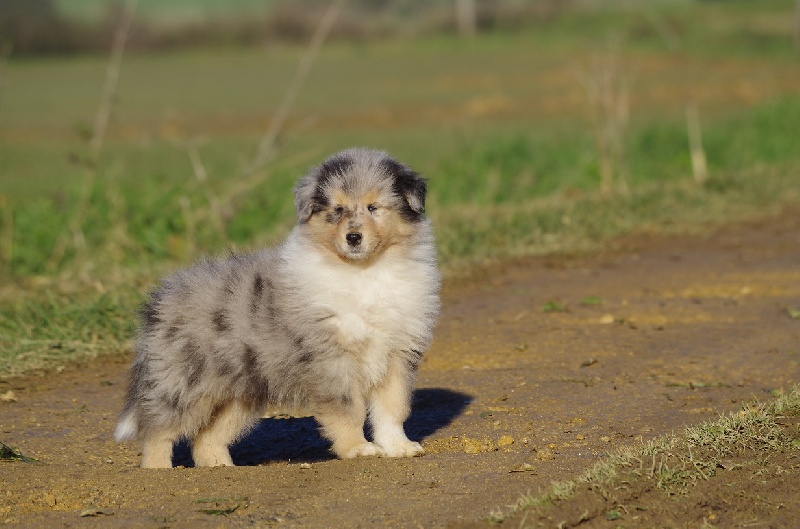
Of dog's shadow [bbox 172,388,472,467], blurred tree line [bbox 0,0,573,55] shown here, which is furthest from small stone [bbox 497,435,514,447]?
blurred tree line [bbox 0,0,573,55]

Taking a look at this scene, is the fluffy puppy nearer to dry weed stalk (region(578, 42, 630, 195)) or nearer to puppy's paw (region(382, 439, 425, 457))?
puppy's paw (region(382, 439, 425, 457))

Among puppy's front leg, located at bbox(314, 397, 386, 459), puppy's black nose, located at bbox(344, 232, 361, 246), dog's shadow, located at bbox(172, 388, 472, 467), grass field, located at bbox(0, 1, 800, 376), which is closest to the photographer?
puppy's black nose, located at bbox(344, 232, 361, 246)

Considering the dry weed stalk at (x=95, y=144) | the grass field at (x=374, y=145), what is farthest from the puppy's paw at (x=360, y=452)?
the dry weed stalk at (x=95, y=144)

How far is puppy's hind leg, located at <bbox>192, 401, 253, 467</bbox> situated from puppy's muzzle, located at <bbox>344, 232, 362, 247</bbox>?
3.51ft

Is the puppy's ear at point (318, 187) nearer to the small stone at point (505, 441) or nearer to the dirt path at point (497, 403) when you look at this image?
the dirt path at point (497, 403)

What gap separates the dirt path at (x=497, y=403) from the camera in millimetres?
4832

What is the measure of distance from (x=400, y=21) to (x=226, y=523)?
45756mm

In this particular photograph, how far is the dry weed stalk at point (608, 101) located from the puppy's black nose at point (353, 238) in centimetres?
802

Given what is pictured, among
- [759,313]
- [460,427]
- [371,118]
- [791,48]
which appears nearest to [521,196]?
[759,313]

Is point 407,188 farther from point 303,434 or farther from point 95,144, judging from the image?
point 95,144

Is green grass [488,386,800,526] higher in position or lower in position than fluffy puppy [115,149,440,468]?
lower

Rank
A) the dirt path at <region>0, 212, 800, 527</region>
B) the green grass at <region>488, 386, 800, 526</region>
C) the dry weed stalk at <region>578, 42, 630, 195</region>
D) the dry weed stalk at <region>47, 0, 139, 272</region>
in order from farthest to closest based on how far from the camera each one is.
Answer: the dry weed stalk at <region>578, 42, 630, 195</region>
the dry weed stalk at <region>47, 0, 139, 272</region>
the dirt path at <region>0, 212, 800, 527</region>
the green grass at <region>488, 386, 800, 526</region>

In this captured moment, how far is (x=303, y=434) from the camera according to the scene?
21.9 feet

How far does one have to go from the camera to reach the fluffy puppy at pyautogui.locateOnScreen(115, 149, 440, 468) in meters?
5.45
